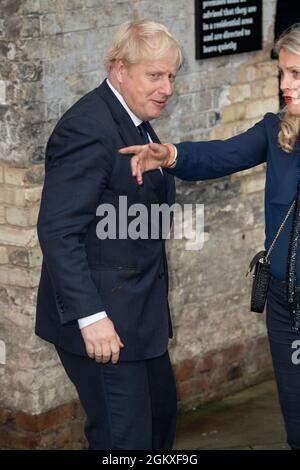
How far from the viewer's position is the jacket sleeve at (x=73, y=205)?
4.32 m

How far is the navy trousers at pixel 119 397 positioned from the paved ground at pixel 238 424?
1809 mm

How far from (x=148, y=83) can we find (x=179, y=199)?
2175 millimetres

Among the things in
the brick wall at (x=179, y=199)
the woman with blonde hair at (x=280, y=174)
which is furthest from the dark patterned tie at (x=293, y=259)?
the brick wall at (x=179, y=199)

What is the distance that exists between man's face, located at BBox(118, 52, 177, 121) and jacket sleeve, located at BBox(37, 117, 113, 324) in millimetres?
221

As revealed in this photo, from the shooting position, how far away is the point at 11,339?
19.9 ft

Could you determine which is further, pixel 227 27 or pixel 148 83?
pixel 227 27

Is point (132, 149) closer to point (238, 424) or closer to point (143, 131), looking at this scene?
point (143, 131)

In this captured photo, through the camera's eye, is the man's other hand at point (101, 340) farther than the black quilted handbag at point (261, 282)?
No

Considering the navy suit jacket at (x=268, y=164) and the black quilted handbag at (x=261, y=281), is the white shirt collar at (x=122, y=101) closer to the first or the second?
the navy suit jacket at (x=268, y=164)

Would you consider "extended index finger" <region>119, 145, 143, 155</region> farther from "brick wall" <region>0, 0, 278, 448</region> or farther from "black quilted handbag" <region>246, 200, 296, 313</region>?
"brick wall" <region>0, 0, 278, 448</region>

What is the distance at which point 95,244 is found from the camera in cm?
450
